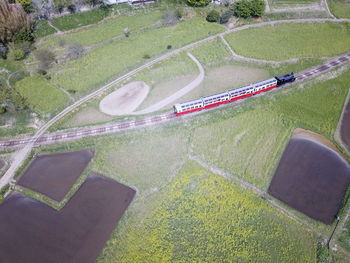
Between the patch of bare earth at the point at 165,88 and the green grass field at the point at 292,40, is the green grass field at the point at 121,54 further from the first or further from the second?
the patch of bare earth at the point at 165,88

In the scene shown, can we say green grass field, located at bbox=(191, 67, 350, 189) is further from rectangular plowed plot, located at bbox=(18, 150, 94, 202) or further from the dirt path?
rectangular plowed plot, located at bbox=(18, 150, 94, 202)

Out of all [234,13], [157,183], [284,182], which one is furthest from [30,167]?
[234,13]

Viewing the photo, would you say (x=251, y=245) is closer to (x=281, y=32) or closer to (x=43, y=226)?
(x=43, y=226)

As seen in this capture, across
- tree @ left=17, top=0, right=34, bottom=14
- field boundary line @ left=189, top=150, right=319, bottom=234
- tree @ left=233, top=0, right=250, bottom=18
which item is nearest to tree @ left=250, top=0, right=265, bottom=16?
tree @ left=233, top=0, right=250, bottom=18

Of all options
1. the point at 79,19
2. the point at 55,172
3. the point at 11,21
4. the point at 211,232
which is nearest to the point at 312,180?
the point at 211,232

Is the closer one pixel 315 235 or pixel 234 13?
pixel 315 235

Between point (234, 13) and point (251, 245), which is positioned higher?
point (234, 13)
